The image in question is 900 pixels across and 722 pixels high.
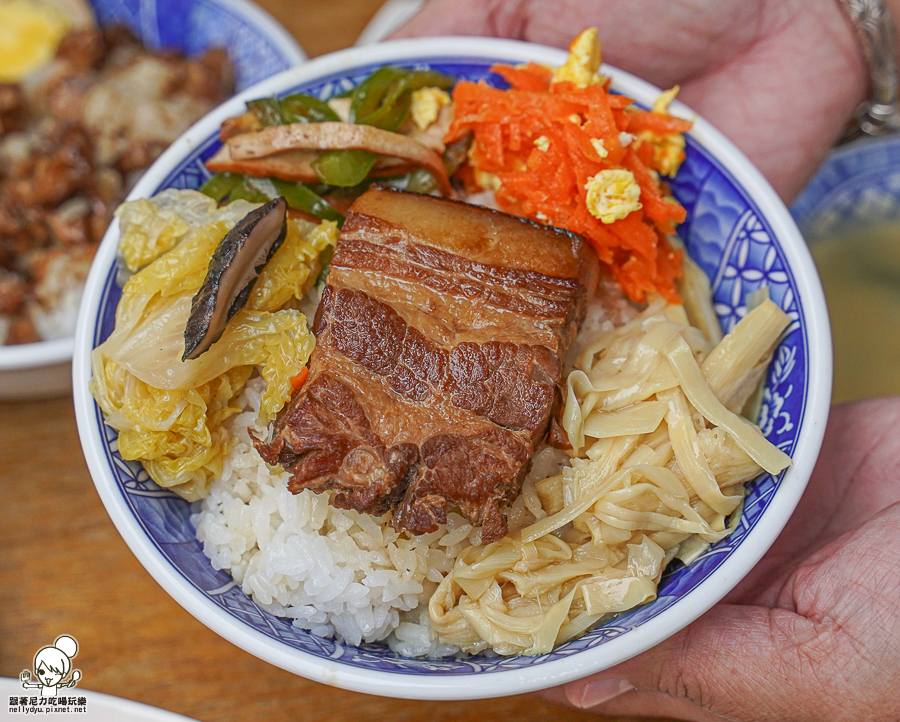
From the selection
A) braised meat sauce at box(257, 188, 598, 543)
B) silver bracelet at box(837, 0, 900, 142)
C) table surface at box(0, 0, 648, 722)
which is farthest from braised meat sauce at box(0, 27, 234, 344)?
silver bracelet at box(837, 0, 900, 142)

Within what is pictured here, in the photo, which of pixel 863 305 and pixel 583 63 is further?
pixel 863 305

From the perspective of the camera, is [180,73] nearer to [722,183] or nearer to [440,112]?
[440,112]

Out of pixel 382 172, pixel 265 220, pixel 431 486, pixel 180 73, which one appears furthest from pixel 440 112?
pixel 180 73

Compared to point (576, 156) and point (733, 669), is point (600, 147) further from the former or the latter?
point (733, 669)

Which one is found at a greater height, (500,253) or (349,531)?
(500,253)

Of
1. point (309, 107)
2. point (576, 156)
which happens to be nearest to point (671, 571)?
point (576, 156)

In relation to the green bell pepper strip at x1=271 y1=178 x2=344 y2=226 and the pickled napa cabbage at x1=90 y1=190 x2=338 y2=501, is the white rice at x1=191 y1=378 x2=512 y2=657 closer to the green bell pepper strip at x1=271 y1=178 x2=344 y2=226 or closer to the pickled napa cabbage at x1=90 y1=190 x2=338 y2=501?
the pickled napa cabbage at x1=90 y1=190 x2=338 y2=501

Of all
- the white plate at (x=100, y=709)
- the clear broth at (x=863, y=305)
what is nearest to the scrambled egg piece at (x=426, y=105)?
the white plate at (x=100, y=709)
